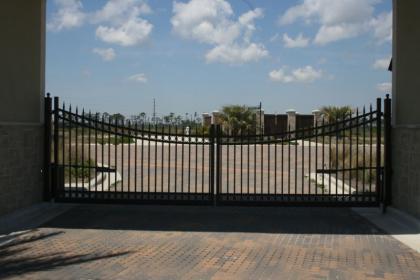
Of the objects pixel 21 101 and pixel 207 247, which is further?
pixel 21 101

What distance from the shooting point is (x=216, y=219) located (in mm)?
10039

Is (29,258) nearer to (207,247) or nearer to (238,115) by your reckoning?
(207,247)

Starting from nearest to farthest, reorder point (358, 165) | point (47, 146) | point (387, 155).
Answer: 1. point (387, 155)
2. point (47, 146)
3. point (358, 165)

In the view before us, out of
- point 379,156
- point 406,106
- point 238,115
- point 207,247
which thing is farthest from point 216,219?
point 238,115

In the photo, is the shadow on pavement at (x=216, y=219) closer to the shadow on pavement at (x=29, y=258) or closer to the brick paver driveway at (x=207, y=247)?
the brick paver driveway at (x=207, y=247)

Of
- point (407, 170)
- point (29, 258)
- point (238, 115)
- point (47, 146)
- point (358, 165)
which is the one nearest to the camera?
point (29, 258)

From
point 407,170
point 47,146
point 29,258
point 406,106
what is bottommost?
point 29,258

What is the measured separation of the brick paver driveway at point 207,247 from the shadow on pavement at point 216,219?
18 millimetres

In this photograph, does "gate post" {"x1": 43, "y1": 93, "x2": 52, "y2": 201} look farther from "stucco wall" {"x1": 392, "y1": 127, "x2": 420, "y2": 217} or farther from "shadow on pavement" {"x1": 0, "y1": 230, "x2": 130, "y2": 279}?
"stucco wall" {"x1": 392, "y1": 127, "x2": 420, "y2": 217}

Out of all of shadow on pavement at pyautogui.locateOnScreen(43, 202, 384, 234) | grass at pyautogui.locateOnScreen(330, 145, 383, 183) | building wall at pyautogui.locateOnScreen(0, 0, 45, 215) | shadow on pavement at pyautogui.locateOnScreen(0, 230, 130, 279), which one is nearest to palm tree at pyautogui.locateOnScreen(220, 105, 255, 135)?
grass at pyautogui.locateOnScreen(330, 145, 383, 183)

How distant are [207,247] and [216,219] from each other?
211 cm

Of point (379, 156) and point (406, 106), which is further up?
point (406, 106)

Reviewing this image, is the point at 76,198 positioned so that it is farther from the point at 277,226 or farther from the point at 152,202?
the point at 277,226

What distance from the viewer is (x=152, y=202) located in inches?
432
